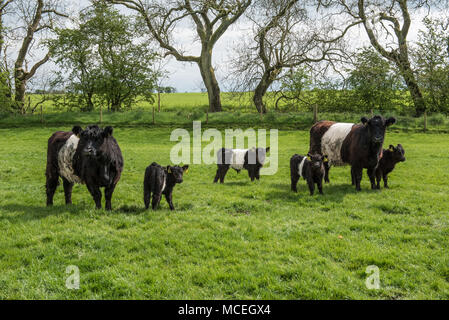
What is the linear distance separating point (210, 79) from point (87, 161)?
2984 centimetres

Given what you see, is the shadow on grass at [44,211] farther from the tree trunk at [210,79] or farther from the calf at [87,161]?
the tree trunk at [210,79]

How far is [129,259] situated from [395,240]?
4.46 m

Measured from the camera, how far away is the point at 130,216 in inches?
301

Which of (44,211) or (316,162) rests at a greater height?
(316,162)

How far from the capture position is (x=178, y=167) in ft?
26.5

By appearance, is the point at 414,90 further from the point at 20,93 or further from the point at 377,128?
the point at 20,93

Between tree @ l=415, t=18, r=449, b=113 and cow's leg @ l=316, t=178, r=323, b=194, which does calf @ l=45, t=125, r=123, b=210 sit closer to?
cow's leg @ l=316, t=178, r=323, b=194

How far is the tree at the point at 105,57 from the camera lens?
118ft

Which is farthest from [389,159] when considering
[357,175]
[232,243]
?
[232,243]

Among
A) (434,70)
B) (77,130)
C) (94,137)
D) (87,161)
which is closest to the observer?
(94,137)

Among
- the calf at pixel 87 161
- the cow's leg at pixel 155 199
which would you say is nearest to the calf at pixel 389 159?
the cow's leg at pixel 155 199

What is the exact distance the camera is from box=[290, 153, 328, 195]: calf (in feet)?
30.8
